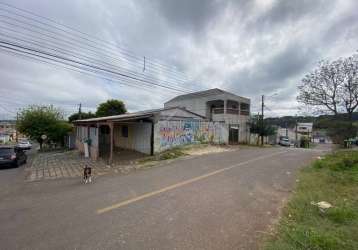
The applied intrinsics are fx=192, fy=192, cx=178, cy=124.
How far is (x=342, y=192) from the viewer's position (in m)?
5.86

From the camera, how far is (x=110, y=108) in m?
38.2

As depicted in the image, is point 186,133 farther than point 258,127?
No

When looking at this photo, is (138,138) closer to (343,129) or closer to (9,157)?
(9,157)

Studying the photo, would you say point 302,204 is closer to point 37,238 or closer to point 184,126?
point 37,238

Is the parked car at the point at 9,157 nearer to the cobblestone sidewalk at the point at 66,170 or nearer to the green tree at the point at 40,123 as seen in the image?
the cobblestone sidewalk at the point at 66,170

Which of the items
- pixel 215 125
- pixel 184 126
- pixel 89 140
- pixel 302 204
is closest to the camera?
pixel 302 204

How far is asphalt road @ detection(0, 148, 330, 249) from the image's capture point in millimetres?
3246

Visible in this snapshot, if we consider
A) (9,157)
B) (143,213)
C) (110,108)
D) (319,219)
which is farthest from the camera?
(110,108)

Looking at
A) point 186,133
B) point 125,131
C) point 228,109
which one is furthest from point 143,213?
point 228,109

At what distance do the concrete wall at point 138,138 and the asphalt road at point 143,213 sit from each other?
825 centimetres

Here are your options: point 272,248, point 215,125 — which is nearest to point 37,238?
point 272,248

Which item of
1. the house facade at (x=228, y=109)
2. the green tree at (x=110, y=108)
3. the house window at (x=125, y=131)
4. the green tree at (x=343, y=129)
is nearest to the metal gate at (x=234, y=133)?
the house facade at (x=228, y=109)

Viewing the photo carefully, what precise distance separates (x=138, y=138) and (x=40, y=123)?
17774 millimetres

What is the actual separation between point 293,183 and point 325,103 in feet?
68.9
